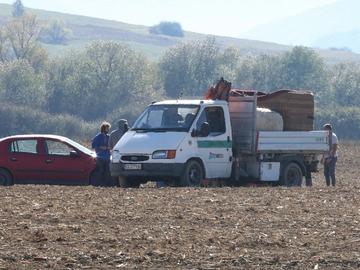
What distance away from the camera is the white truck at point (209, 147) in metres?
24.7

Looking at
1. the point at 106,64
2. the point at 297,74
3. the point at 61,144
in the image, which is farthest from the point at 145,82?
the point at 61,144

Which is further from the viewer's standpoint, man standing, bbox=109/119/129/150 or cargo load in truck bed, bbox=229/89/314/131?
cargo load in truck bed, bbox=229/89/314/131

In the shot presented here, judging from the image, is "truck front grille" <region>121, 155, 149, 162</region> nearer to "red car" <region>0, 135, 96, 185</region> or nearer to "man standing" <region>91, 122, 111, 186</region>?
"man standing" <region>91, 122, 111, 186</region>

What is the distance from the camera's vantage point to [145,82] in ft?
310

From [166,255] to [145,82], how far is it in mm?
80919

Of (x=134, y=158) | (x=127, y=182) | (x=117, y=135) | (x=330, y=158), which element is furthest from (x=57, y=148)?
(x=330, y=158)

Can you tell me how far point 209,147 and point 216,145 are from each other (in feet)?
0.85

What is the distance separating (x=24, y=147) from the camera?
2697cm

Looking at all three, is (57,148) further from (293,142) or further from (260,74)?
(260,74)

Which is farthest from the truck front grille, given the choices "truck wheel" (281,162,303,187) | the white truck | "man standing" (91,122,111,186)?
"truck wheel" (281,162,303,187)

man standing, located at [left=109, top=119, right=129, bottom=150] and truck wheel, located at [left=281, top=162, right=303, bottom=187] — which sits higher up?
man standing, located at [left=109, top=119, right=129, bottom=150]

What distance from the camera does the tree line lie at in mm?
75062

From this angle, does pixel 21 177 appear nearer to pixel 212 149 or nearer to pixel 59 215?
pixel 212 149

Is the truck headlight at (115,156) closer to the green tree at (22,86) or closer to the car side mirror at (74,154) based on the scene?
the car side mirror at (74,154)
